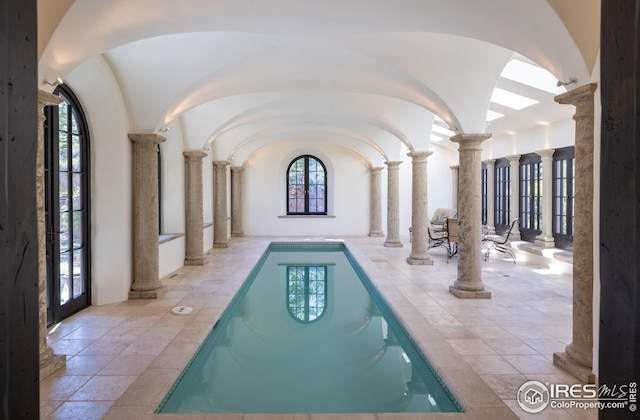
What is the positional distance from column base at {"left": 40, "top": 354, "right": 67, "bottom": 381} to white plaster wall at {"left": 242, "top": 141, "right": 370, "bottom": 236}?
13.5 meters

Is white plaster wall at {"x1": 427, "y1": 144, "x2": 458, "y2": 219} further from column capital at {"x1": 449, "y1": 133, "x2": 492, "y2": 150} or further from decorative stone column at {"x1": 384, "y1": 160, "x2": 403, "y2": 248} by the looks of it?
column capital at {"x1": 449, "y1": 133, "x2": 492, "y2": 150}

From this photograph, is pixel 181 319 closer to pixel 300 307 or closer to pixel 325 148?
pixel 300 307

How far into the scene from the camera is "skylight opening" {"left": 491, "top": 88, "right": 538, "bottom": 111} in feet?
32.3

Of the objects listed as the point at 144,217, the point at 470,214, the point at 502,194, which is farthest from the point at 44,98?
the point at 502,194

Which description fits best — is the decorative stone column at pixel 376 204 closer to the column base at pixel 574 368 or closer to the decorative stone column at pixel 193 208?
the decorative stone column at pixel 193 208

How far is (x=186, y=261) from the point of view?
33.3 feet

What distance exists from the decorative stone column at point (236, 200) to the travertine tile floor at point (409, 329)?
7.95 metres

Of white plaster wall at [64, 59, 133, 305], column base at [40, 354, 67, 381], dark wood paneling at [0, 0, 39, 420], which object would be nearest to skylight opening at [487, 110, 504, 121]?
white plaster wall at [64, 59, 133, 305]

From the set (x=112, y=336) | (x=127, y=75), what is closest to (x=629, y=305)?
(x=112, y=336)

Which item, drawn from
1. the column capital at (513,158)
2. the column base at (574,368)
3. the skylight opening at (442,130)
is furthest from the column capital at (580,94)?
the skylight opening at (442,130)

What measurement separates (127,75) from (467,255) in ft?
19.7

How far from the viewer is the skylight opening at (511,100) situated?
32.3ft

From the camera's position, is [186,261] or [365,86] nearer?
[365,86]

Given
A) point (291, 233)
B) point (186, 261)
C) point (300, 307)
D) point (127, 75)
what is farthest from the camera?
point (291, 233)
